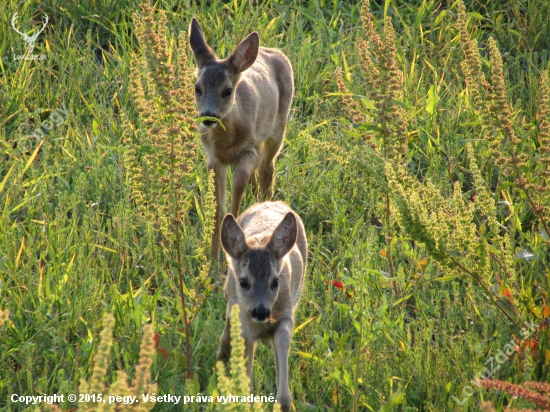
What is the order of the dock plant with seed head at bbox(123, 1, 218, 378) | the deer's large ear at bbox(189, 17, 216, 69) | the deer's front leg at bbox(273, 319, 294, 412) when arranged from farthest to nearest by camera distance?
the deer's large ear at bbox(189, 17, 216, 69) < the deer's front leg at bbox(273, 319, 294, 412) < the dock plant with seed head at bbox(123, 1, 218, 378)

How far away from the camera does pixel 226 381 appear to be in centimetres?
262

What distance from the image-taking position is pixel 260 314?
182 inches

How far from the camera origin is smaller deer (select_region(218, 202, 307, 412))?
467 cm

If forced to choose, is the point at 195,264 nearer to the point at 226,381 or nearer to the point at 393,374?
the point at 393,374

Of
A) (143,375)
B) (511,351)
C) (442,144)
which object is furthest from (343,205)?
(143,375)

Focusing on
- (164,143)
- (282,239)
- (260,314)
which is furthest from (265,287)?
(164,143)

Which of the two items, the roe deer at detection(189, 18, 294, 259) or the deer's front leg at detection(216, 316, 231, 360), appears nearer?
the deer's front leg at detection(216, 316, 231, 360)

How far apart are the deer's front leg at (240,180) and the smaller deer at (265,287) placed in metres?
1.55

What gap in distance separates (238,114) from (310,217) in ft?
3.69

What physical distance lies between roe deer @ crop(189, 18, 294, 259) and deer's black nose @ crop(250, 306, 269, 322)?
6.76ft

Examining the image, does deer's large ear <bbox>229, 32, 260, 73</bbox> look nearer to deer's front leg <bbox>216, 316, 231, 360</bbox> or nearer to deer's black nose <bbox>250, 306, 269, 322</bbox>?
deer's front leg <bbox>216, 316, 231, 360</bbox>

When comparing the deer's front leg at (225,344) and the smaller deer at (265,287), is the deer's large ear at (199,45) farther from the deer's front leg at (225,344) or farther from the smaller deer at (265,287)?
the deer's front leg at (225,344)

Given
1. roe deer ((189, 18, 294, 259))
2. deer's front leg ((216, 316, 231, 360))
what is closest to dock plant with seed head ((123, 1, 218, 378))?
deer's front leg ((216, 316, 231, 360))

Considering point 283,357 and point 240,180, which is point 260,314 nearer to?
point 283,357
